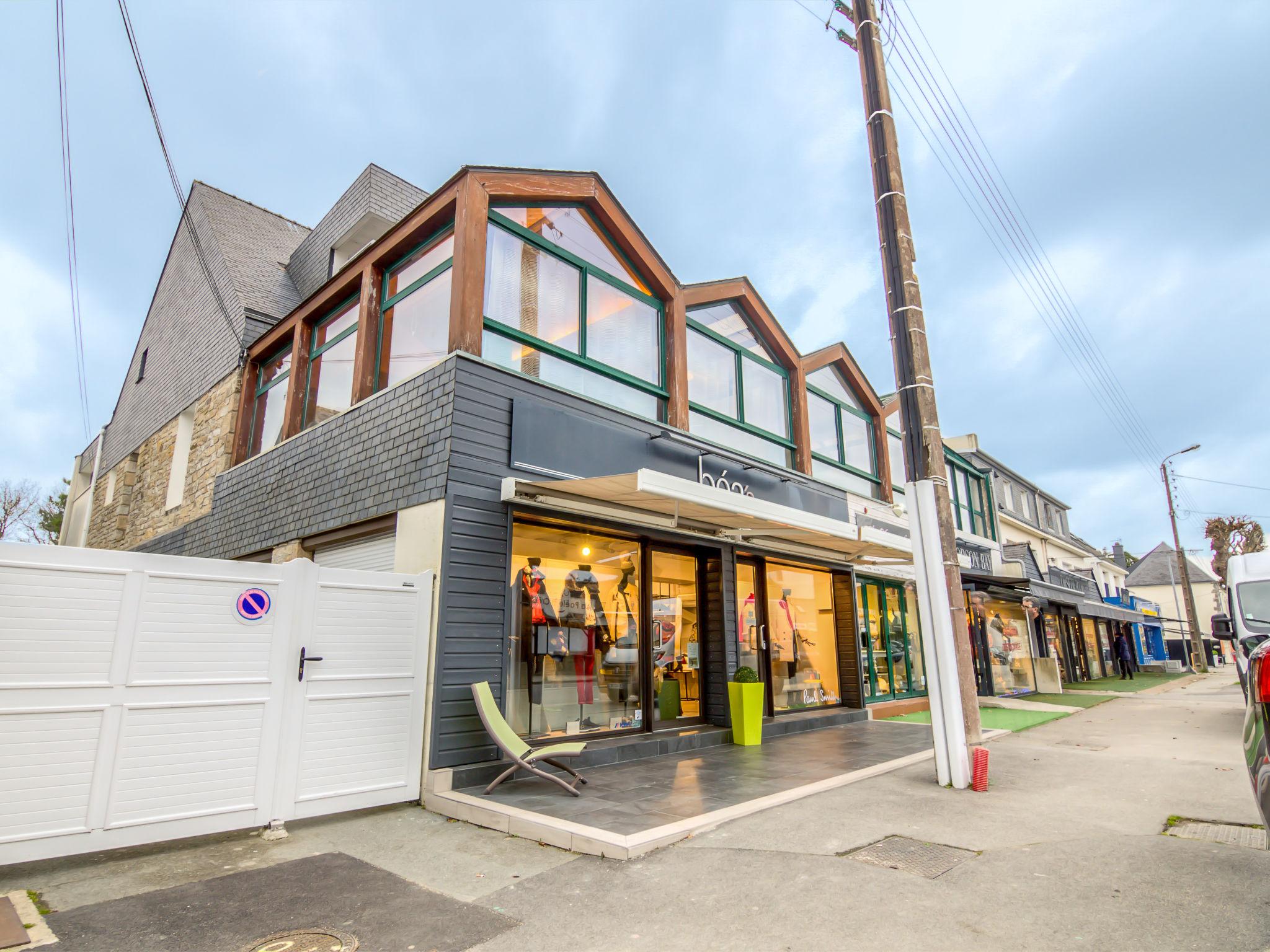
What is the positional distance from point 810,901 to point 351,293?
8.75 m

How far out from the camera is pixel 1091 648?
24.5m

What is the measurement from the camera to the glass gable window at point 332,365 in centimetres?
877

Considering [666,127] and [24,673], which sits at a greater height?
[666,127]

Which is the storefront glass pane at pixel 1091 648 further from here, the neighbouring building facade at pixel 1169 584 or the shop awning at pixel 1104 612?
the neighbouring building facade at pixel 1169 584

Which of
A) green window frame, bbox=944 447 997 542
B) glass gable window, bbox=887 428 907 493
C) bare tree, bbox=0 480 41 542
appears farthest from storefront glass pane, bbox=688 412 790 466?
bare tree, bbox=0 480 41 542

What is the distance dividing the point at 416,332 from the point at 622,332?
265 cm

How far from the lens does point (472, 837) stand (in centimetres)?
470

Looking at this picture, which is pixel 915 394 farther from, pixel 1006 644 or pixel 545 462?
pixel 1006 644

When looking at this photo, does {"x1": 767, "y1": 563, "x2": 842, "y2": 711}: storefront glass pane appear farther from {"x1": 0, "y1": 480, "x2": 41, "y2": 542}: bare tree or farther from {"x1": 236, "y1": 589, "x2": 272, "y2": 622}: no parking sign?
{"x1": 0, "y1": 480, "x2": 41, "y2": 542}: bare tree

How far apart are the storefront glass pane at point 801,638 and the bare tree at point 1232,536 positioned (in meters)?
39.4

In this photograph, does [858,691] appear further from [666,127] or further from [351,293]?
[666,127]

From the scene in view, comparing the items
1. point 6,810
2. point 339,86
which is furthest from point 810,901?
point 339,86

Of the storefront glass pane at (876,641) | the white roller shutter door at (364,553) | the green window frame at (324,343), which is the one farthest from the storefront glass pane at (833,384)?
the white roller shutter door at (364,553)

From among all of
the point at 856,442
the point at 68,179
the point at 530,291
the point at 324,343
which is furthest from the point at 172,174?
the point at 856,442
